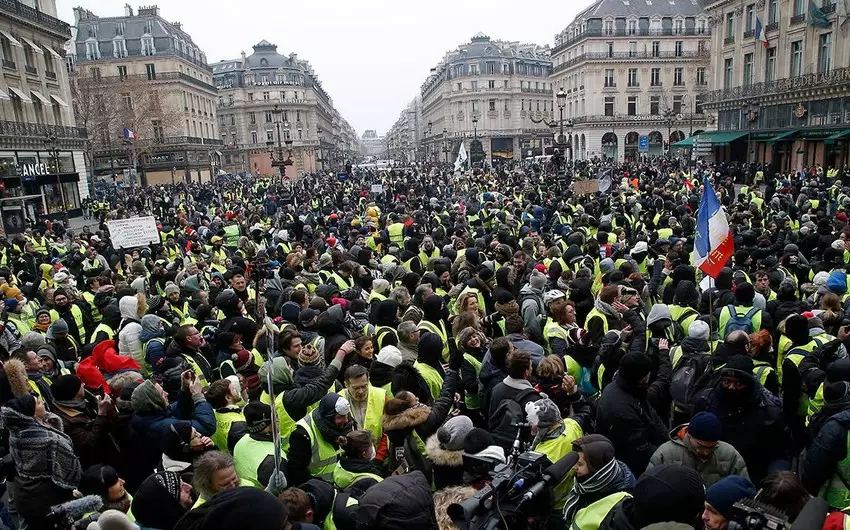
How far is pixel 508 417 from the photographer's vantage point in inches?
171

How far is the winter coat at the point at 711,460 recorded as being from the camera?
12.2ft

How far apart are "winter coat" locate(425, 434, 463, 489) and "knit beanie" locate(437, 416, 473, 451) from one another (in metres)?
0.03

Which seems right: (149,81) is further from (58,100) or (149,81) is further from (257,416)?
(257,416)

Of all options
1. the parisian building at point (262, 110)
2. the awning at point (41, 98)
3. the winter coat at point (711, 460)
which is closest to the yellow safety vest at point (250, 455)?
the winter coat at point (711, 460)

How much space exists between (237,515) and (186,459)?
2124mm

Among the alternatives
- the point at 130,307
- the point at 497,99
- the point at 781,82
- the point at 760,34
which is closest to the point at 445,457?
the point at 130,307

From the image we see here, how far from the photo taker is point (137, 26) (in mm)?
63938

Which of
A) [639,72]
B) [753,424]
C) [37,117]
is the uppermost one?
[639,72]

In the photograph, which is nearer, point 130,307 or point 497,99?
point 130,307

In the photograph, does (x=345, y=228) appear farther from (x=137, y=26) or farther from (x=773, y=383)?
(x=137, y=26)

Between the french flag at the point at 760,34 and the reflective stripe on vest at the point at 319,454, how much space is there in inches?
1607

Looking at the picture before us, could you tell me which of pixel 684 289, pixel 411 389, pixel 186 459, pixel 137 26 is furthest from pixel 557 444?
pixel 137 26

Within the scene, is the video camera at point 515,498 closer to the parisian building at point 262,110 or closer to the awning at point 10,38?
the awning at point 10,38

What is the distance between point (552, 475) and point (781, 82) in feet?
136
